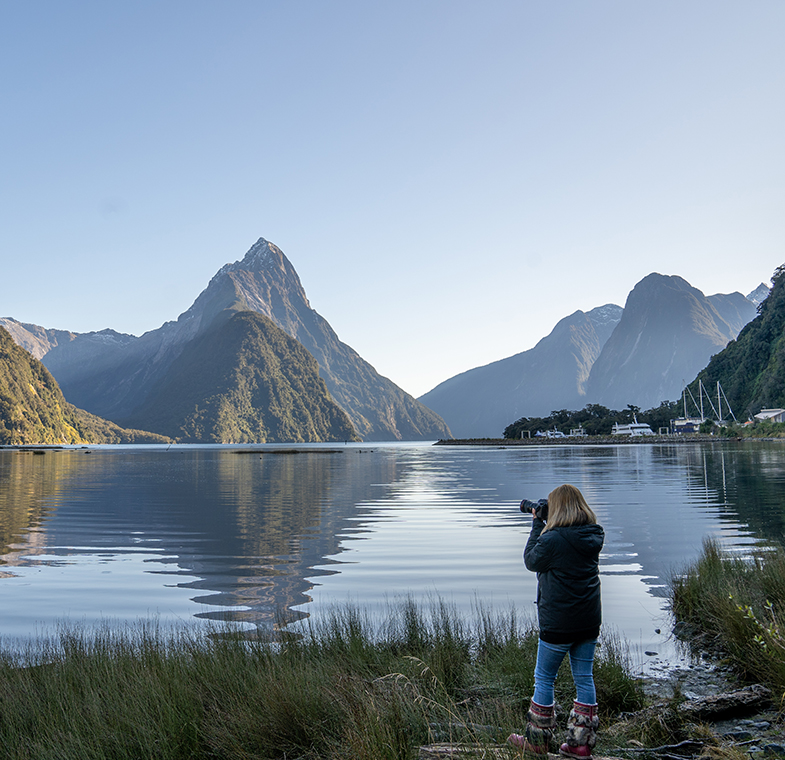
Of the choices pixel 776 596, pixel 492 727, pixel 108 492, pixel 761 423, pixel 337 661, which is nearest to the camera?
pixel 492 727

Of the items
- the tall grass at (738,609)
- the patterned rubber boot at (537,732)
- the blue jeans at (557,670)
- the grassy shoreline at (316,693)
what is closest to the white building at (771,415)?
the tall grass at (738,609)

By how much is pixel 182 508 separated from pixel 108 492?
11392 millimetres

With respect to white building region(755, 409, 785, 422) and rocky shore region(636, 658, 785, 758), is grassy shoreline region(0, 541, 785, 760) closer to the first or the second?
rocky shore region(636, 658, 785, 758)

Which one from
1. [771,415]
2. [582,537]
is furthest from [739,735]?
[771,415]

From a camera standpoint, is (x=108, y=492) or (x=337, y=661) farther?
(x=108, y=492)

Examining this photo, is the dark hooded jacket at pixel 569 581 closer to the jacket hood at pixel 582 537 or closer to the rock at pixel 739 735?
the jacket hood at pixel 582 537

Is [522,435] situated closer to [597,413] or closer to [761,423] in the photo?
[597,413]

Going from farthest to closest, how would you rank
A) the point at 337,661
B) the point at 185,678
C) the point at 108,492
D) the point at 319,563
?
1. the point at 108,492
2. the point at 319,563
3. the point at 337,661
4. the point at 185,678

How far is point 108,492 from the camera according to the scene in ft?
124

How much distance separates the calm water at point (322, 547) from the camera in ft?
38.3

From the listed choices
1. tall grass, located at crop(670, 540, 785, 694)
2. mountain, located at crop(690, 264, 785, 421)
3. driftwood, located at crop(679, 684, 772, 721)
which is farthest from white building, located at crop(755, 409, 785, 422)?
driftwood, located at crop(679, 684, 772, 721)

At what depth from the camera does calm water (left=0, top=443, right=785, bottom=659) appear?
11.7 m

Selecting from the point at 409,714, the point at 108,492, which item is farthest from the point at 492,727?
the point at 108,492

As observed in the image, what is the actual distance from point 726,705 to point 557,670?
6.28 feet
